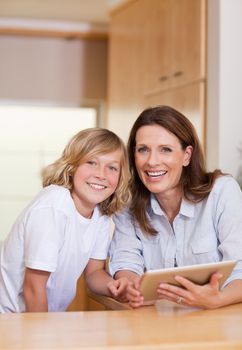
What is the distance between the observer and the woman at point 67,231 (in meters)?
2.12

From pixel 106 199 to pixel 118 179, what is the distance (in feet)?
0.34

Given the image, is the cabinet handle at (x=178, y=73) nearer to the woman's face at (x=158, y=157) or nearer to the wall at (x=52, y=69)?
the woman's face at (x=158, y=157)

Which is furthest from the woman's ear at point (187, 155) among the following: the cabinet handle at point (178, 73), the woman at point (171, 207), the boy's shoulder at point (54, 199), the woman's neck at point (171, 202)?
the cabinet handle at point (178, 73)

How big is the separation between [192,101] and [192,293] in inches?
90.4

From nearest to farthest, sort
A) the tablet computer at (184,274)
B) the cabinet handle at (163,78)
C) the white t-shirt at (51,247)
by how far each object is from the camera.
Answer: the tablet computer at (184,274) < the white t-shirt at (51,247) < the cabinet handle at (163,78)

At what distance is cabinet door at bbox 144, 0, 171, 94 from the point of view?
14.7 feet

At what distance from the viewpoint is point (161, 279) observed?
186 centimetres

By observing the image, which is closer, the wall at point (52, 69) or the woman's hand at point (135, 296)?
the woman's hand at point (135, 296)

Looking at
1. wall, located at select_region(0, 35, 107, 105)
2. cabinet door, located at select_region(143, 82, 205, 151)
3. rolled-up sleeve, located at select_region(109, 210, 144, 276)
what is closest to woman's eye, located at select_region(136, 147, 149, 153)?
rolled-up sleeve, located at select_region(109, 210, 144, 276)

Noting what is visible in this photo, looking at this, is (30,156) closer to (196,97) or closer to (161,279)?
(196,97)

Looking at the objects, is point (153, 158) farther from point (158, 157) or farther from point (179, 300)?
point (179, 300)

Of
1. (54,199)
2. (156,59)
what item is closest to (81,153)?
(54,199)

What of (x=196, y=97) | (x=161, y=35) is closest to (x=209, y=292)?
(x=196, y=97)

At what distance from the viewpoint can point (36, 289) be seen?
2.13m
